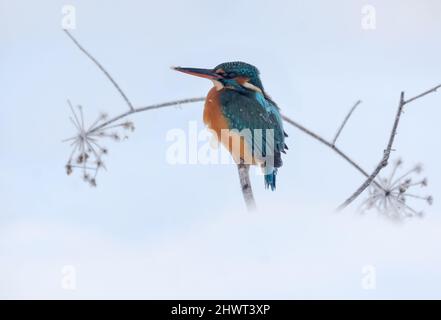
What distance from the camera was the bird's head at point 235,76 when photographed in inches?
43.6

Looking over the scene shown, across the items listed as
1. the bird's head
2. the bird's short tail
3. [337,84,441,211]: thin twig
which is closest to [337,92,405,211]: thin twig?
[337,84,441,211]: thin twig

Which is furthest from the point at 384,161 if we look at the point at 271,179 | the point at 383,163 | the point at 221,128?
the point at 221,128

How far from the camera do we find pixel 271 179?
114 cm

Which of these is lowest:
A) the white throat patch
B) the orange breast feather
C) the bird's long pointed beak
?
the orange breast feather

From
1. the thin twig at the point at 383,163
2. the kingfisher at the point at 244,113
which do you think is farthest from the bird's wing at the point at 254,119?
the thin twig at the point at 383,163

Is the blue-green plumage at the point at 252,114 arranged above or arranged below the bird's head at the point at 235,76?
below

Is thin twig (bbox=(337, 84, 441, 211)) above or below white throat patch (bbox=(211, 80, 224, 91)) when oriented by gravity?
below

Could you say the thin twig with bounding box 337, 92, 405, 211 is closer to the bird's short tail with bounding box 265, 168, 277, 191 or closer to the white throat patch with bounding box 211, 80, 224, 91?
the bird's short tail with bounding box 265, 168, 277, 191

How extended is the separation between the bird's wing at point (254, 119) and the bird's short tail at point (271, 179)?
0.11 ft

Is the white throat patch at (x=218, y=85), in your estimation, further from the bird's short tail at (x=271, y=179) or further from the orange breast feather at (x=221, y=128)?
the bird's short tail at (x=271, y=179)

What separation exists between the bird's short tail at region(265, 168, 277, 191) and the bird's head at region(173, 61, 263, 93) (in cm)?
18

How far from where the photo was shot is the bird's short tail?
1.13 metres
